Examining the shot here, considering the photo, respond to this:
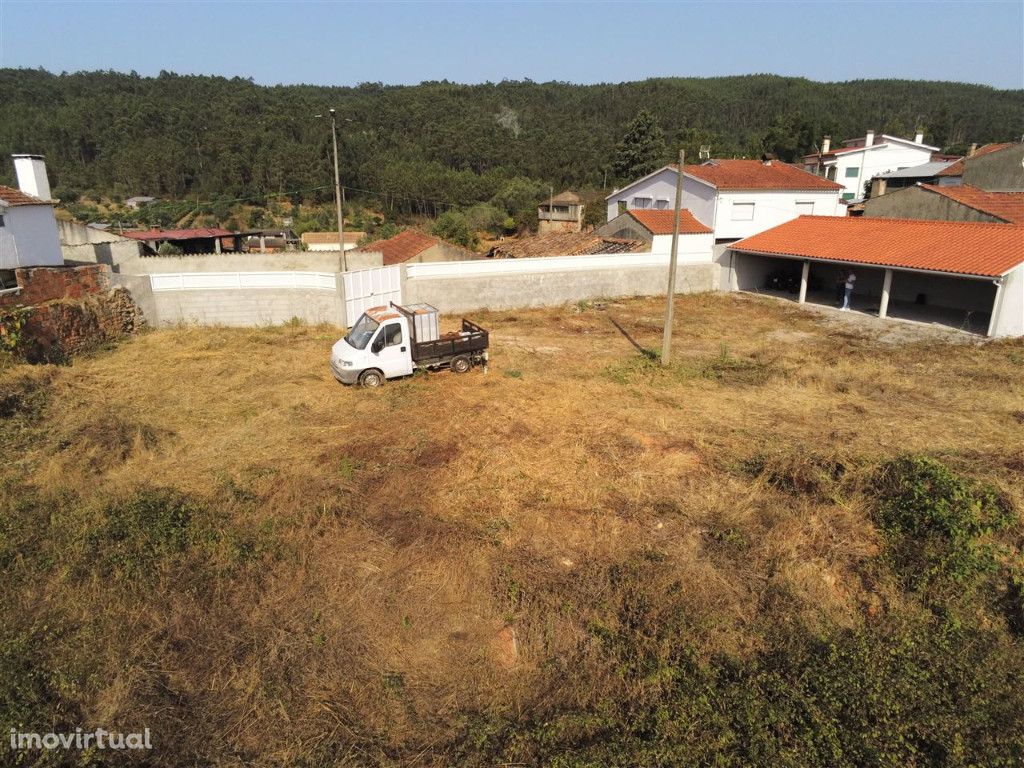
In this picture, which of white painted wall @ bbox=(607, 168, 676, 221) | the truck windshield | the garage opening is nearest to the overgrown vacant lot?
the truck windshield

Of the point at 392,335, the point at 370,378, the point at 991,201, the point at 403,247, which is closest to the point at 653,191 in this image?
the point at 403,247

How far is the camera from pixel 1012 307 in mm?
19547

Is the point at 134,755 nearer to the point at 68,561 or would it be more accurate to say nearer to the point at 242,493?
the point at 68,561

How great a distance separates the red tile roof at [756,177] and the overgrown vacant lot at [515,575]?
19.0 metres

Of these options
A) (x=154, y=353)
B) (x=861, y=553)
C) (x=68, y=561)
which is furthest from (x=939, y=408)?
(x=154, y=353)

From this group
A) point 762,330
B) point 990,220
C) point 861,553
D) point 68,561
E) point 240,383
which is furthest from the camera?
point 990,220

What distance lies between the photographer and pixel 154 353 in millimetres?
17828

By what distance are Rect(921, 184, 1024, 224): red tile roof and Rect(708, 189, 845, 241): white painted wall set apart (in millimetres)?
5416

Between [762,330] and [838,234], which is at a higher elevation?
[838,234]

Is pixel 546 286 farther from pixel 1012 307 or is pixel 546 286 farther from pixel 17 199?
pixel 17 199

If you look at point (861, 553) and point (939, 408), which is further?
point (939, 408)

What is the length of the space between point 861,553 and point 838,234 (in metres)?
21.6

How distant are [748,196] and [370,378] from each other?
2349cm

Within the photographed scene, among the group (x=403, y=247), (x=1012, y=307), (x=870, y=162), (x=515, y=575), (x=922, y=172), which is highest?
(x=870, y=162)
